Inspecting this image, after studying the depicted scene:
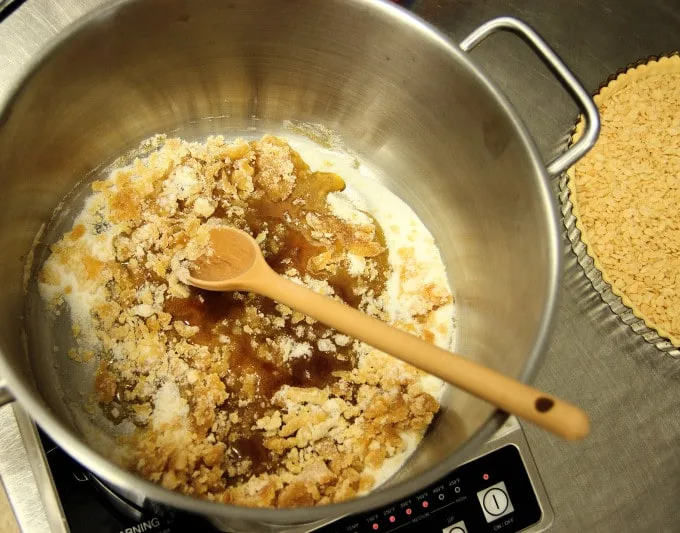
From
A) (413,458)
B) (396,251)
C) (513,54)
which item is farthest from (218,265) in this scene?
(513,54)

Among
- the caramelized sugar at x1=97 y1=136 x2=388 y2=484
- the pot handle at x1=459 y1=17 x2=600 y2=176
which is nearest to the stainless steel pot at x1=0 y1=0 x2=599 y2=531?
the pot handle at x1=459 y1=17 x2=600 y2=176

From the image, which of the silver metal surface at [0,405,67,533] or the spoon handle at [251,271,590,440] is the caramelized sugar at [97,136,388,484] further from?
the silver metal surface at [0,405,67,533]

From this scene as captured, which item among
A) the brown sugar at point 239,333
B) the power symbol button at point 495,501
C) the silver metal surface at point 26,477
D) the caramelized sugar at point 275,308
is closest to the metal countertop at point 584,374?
the power symbol button at point 495,501

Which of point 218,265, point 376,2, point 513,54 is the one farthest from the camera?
point 513,54

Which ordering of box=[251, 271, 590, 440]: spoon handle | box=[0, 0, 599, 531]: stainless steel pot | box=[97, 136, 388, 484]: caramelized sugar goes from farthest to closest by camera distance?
box=[97, 136, 388, 484]: caramelized sugar, box=[0, 0, 599, 531]: stainless steel pot, box=[251, 271, 590, 440]: spoon handle

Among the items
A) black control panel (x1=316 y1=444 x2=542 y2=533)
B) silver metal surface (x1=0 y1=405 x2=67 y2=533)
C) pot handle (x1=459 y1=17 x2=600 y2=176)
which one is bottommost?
black control panel (x1=316 y1=444 x2=542 y2=533)

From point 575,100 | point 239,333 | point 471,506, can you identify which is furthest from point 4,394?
point 575,100

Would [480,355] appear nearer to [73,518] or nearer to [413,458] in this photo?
[413,458]
